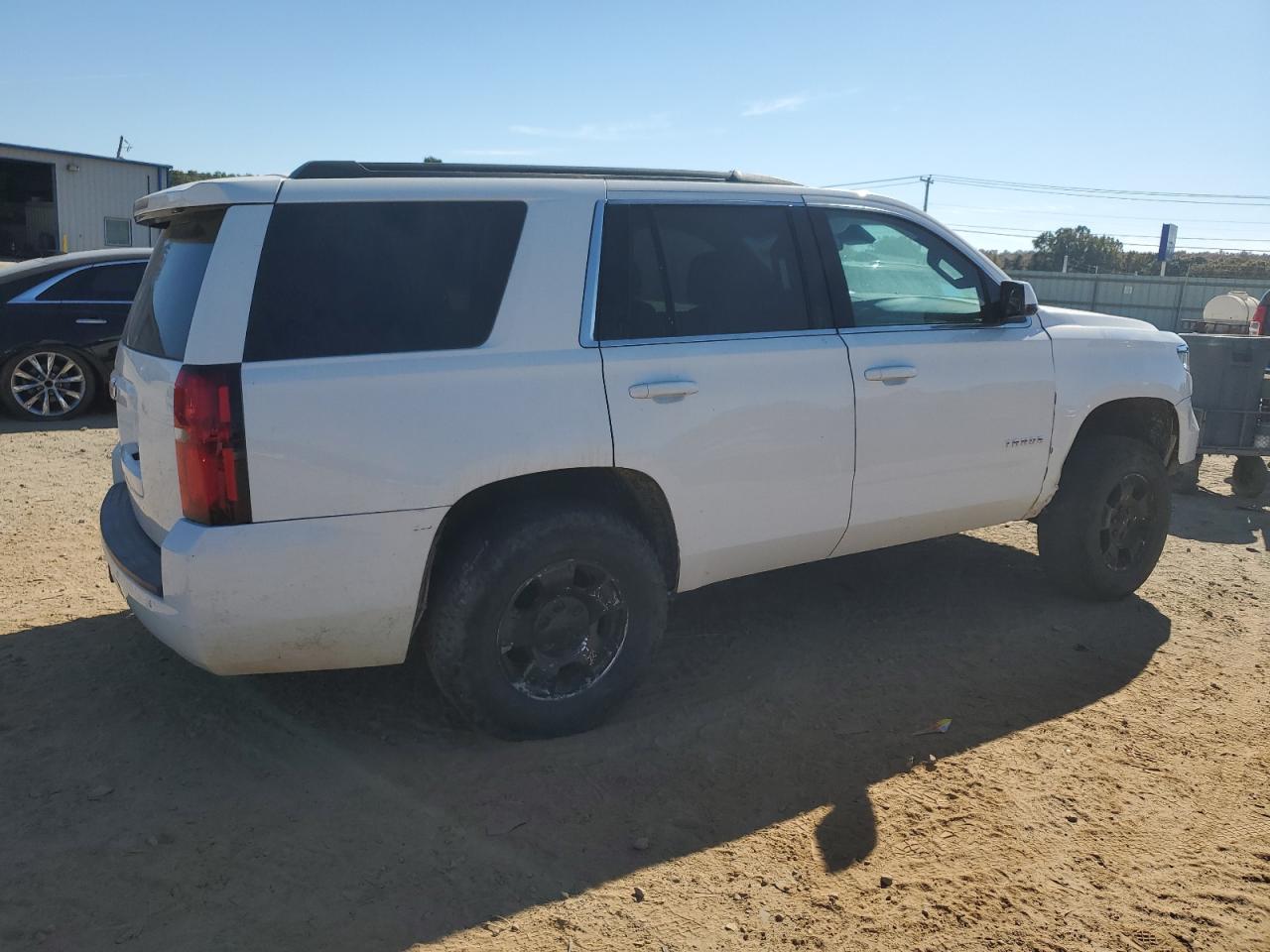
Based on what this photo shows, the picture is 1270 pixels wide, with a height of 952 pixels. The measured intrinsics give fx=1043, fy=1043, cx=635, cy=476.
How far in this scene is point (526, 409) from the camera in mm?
3562

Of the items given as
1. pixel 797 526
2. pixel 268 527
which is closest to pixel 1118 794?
pixel 797 526

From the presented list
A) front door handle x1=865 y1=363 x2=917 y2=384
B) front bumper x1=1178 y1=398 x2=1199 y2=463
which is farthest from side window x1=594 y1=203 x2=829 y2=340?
front bumper x1=1178 y1=398 x2=1199 y2=463

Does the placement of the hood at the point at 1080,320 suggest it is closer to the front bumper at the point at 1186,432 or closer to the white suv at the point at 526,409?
the white suv at the point at 526,409

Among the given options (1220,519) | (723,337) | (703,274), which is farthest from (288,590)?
(1220,519)

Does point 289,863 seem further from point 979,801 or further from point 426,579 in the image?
point 979,801

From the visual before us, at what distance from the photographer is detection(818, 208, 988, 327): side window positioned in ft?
14.8

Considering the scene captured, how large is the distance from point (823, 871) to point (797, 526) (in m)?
1.51

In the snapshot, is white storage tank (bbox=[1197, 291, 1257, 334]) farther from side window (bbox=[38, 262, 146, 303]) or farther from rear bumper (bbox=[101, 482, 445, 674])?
side window (bbox=[38, 262, 146, 303])

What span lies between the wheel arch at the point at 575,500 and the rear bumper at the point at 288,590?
0.37 ft

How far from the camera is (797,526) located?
4.30m

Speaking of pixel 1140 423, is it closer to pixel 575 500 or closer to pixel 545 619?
pixel 575 500

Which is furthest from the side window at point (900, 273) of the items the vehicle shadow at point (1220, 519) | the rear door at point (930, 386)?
the vehicle shadow at point (1220, 519)

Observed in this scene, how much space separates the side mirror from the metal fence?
28.7 m

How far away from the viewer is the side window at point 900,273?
452 cm
